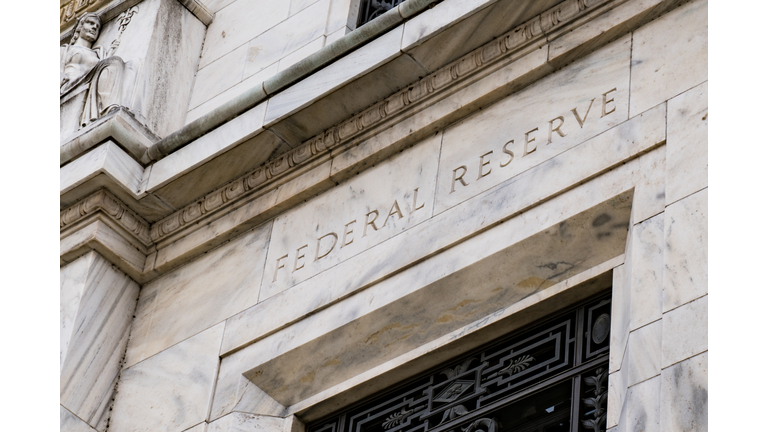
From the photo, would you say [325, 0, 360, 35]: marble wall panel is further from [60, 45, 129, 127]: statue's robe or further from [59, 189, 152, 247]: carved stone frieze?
[59, 189, 152, 247]: carved stone frieze

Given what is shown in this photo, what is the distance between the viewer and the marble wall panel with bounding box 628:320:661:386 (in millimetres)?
6516

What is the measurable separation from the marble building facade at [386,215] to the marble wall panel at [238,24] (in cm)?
40

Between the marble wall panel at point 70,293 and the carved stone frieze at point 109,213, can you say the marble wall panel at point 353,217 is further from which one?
the marble wall panel at point 70,293

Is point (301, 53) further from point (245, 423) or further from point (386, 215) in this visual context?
point (245, 423)

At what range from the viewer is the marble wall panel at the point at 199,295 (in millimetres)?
9250

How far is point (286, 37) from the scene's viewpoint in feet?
36.1

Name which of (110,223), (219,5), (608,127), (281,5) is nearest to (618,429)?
(608,127)

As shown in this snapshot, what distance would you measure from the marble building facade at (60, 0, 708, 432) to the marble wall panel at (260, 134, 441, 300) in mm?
17

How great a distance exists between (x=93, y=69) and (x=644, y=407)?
628 centimetres

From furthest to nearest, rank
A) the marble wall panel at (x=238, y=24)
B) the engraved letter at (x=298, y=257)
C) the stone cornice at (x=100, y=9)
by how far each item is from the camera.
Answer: the stone cornice at (x=100, y=9) → the marble wall panel at (x=238, y=24) → the engraved letter at (x=298, y=257)

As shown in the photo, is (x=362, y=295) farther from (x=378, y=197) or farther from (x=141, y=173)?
(x=141, y=173)

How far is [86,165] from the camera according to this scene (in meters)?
9.84

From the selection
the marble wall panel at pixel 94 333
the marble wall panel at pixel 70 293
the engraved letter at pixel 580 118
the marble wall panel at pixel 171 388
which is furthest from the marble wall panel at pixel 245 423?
the engraved letter at pixel 580 118

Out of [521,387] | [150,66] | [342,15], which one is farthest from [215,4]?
[521,387]
